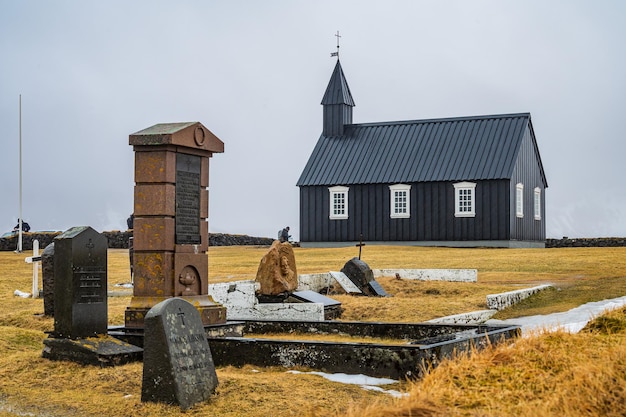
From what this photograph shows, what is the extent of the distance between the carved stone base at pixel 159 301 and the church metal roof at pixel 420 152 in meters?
30.3

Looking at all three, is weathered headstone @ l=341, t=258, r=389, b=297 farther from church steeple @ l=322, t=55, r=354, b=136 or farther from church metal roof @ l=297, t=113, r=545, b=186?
church steeple @ l=322, t=55, r=354, b=136

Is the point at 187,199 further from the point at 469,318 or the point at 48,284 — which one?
the point at 469,318

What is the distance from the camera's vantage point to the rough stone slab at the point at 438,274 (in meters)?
Result: 24.4

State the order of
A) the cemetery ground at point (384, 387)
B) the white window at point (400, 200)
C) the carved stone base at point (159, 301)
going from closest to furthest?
the cemetery ground at point (384, 387), the carved stone base at point (159, 301), the white window at point (400, 200)

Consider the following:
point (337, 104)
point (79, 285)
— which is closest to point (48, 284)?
point (79, 285)

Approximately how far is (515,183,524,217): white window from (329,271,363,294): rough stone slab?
77.6 ft

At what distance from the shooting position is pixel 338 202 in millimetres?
45812

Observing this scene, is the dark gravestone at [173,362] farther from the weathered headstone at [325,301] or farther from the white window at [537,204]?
the white window at [537,204]

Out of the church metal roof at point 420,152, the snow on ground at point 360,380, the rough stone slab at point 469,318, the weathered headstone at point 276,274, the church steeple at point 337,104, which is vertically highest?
the church steeple at point 337,104

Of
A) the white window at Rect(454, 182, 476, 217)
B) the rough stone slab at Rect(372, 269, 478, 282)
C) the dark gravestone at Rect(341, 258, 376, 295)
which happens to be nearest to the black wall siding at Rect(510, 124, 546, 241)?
the white window at Rect(454, 182, 476, 217)

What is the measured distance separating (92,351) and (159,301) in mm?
2195

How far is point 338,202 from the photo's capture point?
45.8 metres

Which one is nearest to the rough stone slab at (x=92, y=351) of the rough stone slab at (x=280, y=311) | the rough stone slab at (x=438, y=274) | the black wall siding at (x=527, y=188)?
the rough stone slab at (x=280, y=311)

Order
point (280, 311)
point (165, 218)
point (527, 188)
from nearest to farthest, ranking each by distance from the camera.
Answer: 1. point (165, 218)
2. point (280, 311)
3. point (527, 188)
